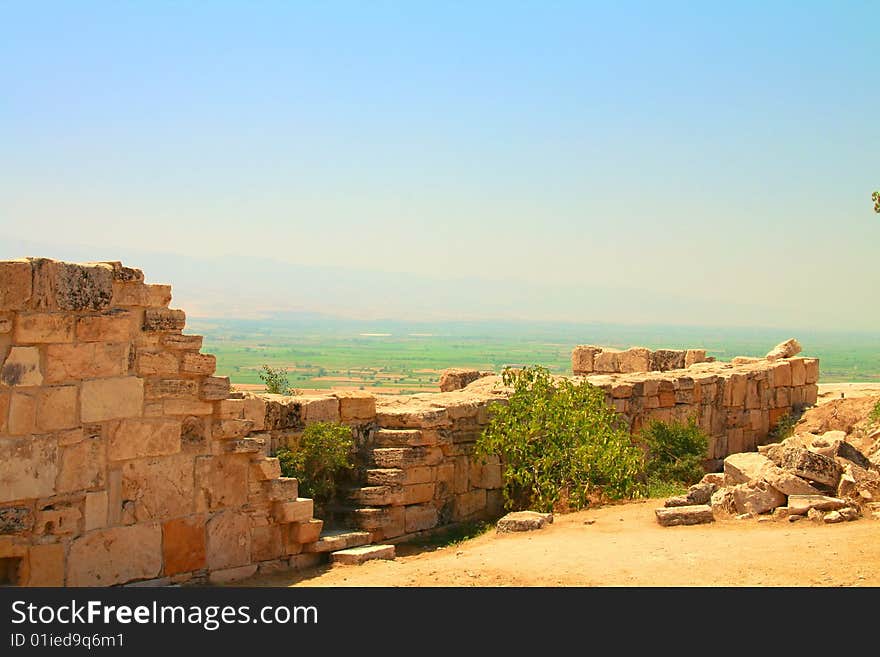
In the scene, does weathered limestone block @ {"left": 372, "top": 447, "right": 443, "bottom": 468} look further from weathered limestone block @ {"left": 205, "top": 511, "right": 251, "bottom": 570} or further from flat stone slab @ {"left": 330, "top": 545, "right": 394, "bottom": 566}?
weathered limestone block @ {"left": 205, "top": 511, "right": 251, "bottom": 570}

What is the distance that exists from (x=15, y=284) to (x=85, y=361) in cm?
83

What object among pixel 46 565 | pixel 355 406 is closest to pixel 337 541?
pixel 355 406

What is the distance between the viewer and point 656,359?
20312 mm

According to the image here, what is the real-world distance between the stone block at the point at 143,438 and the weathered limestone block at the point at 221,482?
1.20 ft

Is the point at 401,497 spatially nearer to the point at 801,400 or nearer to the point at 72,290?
the point at 72,290

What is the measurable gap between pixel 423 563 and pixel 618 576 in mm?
2147

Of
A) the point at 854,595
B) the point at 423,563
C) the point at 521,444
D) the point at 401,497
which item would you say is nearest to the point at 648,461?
the point at 521,444

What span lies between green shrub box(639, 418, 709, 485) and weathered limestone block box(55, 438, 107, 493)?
8515 millimetres

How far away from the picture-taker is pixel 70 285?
817 centimetres

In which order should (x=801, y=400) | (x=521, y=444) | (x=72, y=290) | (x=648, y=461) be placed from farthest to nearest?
(x=801, y=400) → (x=648, y=461) → (x=521, y=444) → (x=72, y=290)

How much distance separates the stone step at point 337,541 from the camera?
10062 millimetres

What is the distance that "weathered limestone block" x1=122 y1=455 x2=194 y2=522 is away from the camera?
864 centimetres

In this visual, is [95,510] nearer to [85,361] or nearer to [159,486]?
[159,486]

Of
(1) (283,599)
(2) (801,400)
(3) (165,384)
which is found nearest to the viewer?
(1) (283,599)
